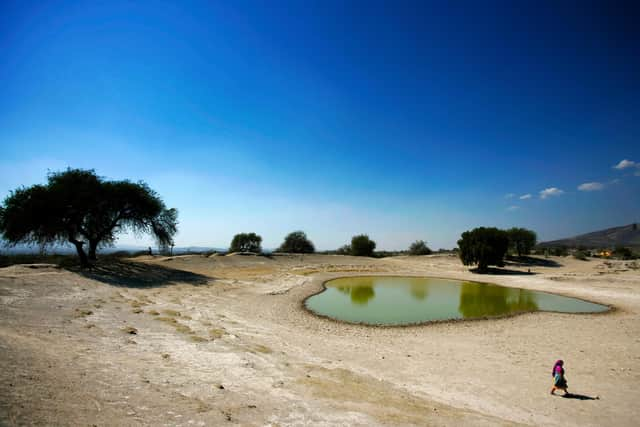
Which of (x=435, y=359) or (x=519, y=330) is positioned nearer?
(x=435, y=359)

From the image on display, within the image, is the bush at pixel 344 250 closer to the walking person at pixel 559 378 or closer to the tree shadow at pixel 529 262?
the tree shadow at pixel 529 262

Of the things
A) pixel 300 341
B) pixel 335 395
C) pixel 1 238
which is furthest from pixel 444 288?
pixel 1 238

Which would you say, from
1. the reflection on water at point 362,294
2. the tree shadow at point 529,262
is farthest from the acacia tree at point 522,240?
the reflection on water at point 362,294

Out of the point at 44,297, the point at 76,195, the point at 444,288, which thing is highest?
the point at 76,195

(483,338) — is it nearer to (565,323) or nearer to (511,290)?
(565,323)

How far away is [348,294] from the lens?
27734 millimetres

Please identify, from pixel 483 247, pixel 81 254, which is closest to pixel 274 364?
pixel 81 254

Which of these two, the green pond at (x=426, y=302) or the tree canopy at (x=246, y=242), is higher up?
the tree canopy at (x=246, y=242)

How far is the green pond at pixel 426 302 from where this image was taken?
19.4m

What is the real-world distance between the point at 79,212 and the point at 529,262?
243 feet

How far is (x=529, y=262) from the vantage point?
5606cm

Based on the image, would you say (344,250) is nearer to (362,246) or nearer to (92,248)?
(362,246)

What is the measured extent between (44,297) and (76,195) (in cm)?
1565

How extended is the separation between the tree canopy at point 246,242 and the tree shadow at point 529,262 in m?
60.0
